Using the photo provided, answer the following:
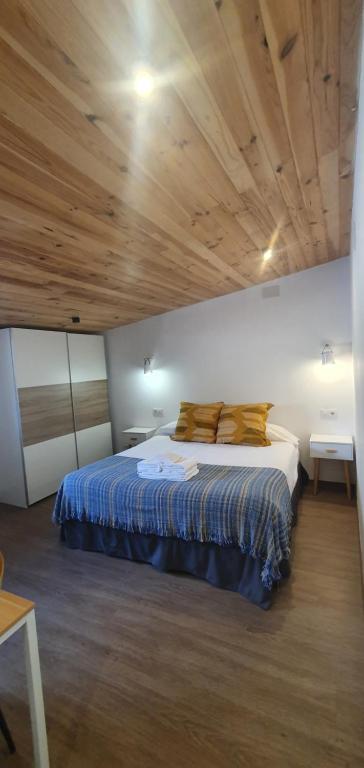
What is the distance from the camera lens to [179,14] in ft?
2.90

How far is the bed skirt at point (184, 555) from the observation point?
6.59 feet

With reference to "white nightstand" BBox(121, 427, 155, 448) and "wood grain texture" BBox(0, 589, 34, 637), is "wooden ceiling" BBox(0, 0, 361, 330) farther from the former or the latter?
"white nightstand" BBox(121, 427, 155, 448)

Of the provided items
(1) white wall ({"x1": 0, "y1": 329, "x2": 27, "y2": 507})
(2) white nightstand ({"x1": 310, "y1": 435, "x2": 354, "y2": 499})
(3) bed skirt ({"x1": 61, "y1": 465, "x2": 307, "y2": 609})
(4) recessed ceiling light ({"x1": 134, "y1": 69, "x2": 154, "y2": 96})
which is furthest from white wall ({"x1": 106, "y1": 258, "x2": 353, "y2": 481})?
(4) recessed ceiling light ({"x1": 134, "y1": 69, "x2": 154, "y2": 96})

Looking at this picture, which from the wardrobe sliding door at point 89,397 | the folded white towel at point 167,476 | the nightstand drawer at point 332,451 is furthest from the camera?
the wardrobe sliding door at point 89,397

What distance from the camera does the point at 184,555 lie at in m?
2.25

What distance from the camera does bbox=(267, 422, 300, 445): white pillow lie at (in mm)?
3318

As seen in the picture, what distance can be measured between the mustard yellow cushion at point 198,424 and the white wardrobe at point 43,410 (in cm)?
129

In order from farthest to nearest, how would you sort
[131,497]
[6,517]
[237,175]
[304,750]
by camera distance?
1. [6,517]
2. [131,497]
3. [237,175]
4. [304,750]

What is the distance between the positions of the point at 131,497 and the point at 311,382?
2.24m

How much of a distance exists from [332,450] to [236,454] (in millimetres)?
969

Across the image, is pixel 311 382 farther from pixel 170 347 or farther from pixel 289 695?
pixel 289 695

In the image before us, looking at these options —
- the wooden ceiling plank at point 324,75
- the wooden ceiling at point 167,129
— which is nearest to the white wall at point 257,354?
the wooden ceiling at point 167,129

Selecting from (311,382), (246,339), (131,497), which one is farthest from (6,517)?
(311,382)

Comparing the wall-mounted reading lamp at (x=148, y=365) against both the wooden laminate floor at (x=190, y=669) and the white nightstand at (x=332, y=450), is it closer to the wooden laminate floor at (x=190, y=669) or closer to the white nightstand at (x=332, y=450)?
the white nightstand at (x=332, y=450)
